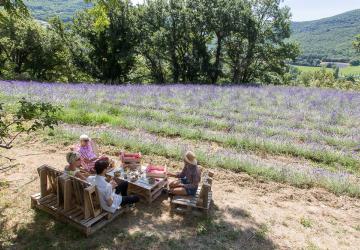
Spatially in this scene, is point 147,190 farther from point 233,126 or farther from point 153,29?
point 153,29

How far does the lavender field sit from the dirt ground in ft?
2.76

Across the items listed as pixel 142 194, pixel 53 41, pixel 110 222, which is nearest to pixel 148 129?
pixel 142 194

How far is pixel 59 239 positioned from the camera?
16.4ft

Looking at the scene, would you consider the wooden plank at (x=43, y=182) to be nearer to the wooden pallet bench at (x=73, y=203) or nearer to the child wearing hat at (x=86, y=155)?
the wooden pallet bench at (x=73, y=203)

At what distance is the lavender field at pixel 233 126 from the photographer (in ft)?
27.4

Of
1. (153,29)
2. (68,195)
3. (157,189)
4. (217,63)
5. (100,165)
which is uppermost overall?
(153,29)

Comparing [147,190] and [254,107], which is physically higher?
[254,107]

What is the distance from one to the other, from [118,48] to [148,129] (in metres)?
19.9

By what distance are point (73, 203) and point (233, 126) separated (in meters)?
7.61

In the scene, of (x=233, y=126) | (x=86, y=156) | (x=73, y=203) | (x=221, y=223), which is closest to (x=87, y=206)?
(x=73, y=203)

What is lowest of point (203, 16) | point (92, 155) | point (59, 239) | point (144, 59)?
point (59, 239)

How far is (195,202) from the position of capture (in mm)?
5922

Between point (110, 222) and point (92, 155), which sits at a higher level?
point (92, 155)

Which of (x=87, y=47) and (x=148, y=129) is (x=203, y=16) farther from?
(x=148, y=129)
